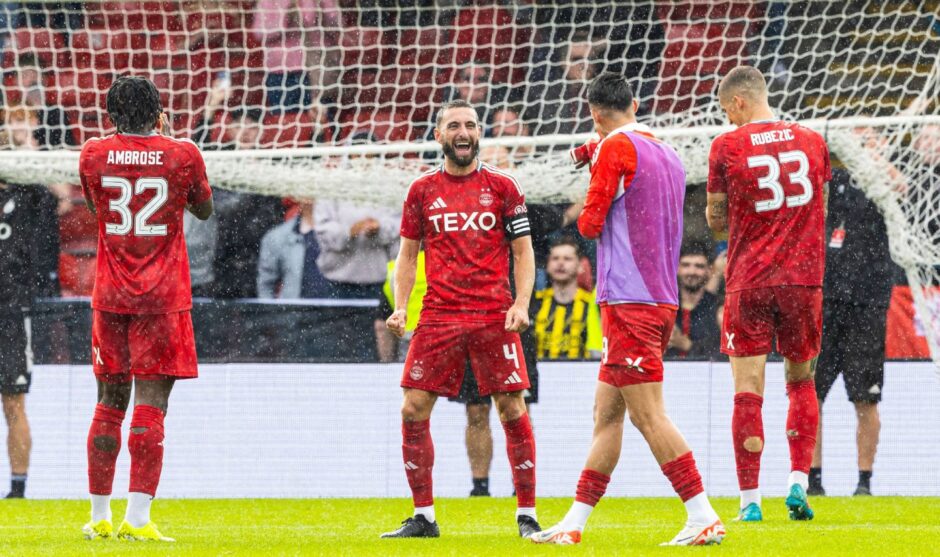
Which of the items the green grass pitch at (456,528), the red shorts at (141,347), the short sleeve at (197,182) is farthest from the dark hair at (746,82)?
the red shorts at (141,347)

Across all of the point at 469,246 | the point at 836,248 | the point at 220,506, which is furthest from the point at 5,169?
A: the point at 836,248

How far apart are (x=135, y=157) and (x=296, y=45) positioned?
6.13m

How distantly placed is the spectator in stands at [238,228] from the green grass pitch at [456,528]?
195cm

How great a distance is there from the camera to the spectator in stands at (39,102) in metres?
11.1

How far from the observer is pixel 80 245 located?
12.2 metres

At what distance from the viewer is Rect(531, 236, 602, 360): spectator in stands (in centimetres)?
1004

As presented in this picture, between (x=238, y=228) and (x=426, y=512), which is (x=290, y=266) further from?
(x=426, y=512)

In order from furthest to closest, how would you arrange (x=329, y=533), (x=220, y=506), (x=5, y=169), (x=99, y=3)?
1. (x=99, y=3)
2. (x=5, y=169)
3. (x=220, y=506)
4. (x=329, y=533)

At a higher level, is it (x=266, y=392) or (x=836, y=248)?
(x=836, y=248)

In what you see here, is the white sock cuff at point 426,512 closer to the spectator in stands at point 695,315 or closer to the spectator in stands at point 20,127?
the spectator in stands at point 695,315

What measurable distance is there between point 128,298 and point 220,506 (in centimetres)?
306

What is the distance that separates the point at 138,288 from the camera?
20.4 feet

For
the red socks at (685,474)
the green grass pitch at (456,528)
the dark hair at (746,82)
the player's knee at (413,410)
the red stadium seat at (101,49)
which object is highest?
the red stadium seat at (101,49)

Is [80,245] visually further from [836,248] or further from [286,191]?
[836,248]
